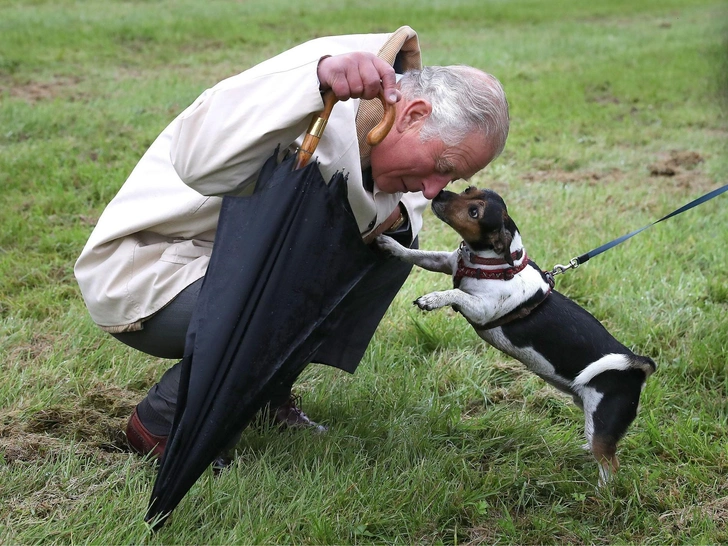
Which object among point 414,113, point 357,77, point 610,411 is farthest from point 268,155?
point 610,411

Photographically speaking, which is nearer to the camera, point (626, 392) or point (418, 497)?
point (418, 497)

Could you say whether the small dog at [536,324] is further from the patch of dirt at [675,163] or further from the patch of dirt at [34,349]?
the patch of dirt at [675,163]

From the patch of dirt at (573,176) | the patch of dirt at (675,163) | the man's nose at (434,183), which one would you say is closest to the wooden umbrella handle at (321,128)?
the man's nose at (434,183)

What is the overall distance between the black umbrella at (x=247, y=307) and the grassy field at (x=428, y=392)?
0.32 m

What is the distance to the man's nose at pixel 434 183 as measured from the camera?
2387 millimetres

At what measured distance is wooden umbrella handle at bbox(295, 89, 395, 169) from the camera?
2078 millimetres

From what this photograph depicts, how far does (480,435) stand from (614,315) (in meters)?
1.24

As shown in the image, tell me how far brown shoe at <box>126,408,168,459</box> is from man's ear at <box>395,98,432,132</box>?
4.22ft

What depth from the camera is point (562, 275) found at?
4.12m

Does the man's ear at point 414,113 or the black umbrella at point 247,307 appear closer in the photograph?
the black umbrella at point 247,307

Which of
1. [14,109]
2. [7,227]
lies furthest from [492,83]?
[14,109]

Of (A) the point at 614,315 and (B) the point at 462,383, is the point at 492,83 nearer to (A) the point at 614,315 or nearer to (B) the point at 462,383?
(B) the point at 462,383

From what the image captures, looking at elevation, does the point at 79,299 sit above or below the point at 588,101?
above

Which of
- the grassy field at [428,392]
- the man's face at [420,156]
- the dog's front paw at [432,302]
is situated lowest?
the grassy field at [428,392]
